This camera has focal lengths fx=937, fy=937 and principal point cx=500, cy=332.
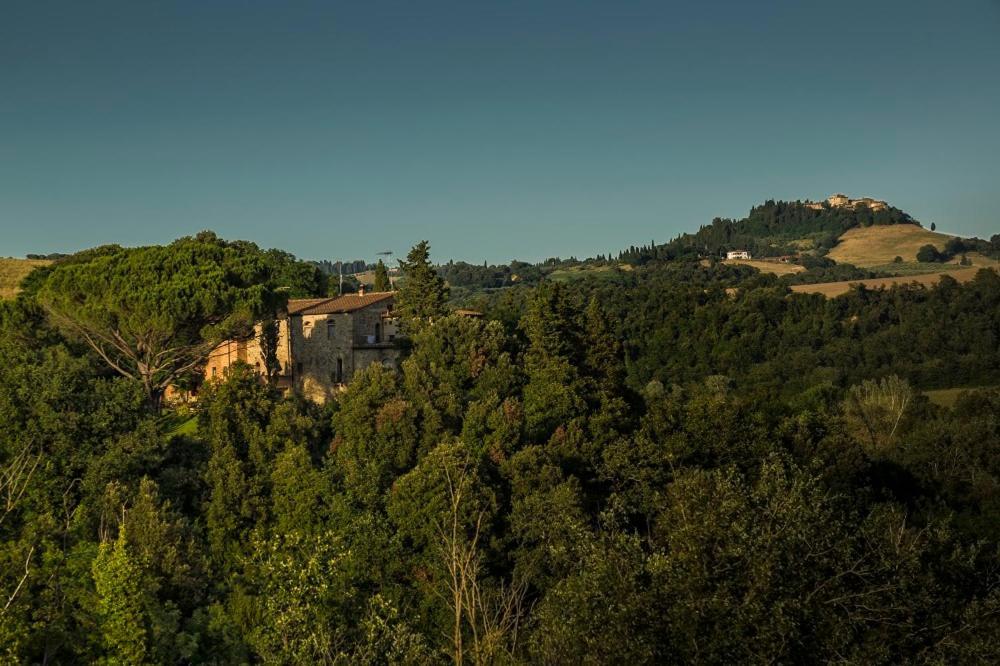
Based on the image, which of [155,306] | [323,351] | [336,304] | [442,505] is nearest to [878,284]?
[336,304]

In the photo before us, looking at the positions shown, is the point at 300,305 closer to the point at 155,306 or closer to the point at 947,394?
the point at 155,306

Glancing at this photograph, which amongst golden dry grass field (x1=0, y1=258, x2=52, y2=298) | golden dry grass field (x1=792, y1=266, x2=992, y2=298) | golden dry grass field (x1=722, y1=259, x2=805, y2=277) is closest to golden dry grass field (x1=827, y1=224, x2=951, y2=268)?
golden dry grass field (x1=722, y1=259, x2=805, y2=277)

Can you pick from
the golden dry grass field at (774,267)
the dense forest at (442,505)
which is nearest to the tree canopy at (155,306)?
the dense forest at (442,505)

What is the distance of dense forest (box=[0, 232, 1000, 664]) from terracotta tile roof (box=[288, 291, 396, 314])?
161cm

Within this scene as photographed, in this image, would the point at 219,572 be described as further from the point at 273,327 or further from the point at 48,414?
the point at 273,327

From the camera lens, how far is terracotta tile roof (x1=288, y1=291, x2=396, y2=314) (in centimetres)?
4254

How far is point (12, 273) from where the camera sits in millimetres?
65562

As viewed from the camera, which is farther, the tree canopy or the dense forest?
the tree canopy

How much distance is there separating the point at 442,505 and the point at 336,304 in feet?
64.0

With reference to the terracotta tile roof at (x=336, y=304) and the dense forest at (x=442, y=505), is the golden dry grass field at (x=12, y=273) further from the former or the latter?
the terracotta tile roof at (x=336, y=304)

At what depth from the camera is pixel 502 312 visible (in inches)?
2131

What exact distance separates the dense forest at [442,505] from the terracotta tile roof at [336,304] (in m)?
1.61

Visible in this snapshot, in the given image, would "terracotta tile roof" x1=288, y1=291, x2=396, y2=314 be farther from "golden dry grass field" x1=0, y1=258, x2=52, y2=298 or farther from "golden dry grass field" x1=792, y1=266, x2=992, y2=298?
"golden dry grass field" x1=792, y1=266, x2=992, y2=298

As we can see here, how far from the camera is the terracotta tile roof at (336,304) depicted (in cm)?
4254
